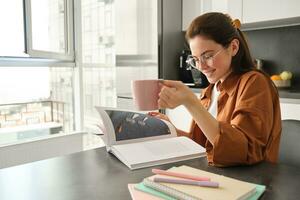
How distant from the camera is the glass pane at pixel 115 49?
2.66 metres

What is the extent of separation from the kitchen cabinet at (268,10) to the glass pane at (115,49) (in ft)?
2.47

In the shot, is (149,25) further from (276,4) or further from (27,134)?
(27,134)

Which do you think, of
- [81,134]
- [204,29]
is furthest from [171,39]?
[204,29]

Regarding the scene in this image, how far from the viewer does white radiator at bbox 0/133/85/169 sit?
2133 mm

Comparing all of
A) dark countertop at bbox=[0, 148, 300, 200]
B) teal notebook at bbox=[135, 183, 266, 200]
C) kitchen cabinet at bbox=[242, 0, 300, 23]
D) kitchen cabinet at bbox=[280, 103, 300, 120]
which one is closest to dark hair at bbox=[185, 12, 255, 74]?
dark countertop at bbox=[0, 148, 300, 200]

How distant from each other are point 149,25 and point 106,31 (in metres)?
0.56

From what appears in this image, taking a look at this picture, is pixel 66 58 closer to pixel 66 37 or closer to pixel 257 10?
pixel 66 37

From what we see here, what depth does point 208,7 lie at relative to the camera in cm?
252

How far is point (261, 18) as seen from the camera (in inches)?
86.7

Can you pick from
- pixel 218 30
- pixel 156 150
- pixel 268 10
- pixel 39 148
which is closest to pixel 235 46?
pixel 218 30

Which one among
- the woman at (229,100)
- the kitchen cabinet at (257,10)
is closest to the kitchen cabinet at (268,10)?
the kitchen cabinet at (257,10)

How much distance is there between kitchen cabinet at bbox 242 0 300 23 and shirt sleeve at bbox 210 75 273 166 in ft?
4.46

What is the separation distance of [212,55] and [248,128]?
0.89 ft

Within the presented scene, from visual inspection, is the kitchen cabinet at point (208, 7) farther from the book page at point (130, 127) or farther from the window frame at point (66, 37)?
the book page at point (130, 127)
